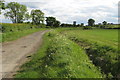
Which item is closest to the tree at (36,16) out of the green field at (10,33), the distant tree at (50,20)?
the distant tree at (50,20)

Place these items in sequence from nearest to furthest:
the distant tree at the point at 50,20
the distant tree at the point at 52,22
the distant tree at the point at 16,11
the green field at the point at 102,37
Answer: the green field at the point at 102,37
the distant tree at the point at 16,11
the distant tree at the point at 52,22
the distant tree at the point at 50,20

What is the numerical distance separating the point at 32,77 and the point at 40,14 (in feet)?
395

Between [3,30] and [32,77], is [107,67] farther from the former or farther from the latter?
[3,30]

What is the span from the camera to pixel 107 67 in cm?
1097

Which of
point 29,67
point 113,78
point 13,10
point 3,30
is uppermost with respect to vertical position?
point 13,10

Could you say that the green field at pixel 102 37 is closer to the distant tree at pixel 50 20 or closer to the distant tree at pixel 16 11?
the distant tree at pixel 16 11

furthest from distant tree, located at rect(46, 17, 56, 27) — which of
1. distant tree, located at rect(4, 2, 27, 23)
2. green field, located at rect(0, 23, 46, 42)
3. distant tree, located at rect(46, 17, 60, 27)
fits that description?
green field, located at rect(0, 23, 46, 42)

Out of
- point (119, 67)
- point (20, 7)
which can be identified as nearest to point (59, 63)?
point (119, 67)

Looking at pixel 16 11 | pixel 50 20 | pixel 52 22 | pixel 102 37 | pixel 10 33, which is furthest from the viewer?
pixel 52 22

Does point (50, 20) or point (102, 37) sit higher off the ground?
point (50, 20)

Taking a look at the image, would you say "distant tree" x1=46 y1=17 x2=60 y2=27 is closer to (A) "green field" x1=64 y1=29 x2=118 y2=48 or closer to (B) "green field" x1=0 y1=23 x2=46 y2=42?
(B) "green field" x1=0 y1=23 x2=46 y2=42

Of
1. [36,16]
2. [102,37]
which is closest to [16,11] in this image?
[36,16]

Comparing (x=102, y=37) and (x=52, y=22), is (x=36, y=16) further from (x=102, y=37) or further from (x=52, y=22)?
(x=102, y=37)

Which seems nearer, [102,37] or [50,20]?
[102,37]
